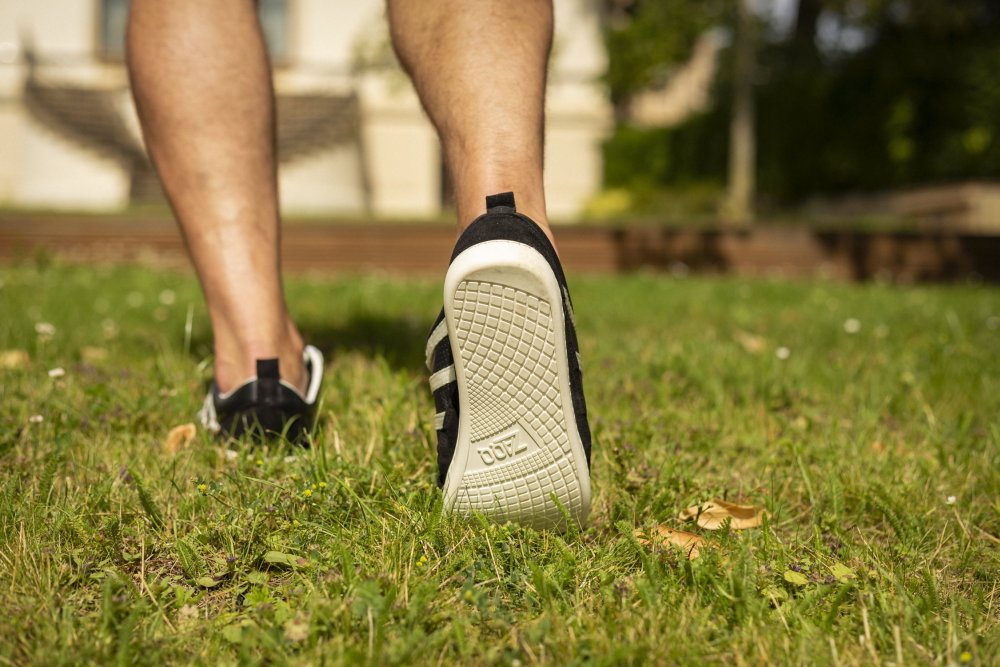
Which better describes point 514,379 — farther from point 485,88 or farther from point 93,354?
point 93,354

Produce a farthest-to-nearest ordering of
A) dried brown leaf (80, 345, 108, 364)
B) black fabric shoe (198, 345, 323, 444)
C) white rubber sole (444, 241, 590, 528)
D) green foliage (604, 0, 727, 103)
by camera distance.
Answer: green foliage (604, 0, 727, 103) → dried brown leaf (80, 345, 108, 364) → black fabric shoe (198, 345, 323, 444) → white rubber sole (444, 241, 590, 528)

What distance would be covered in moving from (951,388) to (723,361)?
586 millimetres

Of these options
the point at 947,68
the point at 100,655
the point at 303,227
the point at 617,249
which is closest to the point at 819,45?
the point at 947,68

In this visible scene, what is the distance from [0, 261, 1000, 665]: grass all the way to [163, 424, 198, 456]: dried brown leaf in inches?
0.7

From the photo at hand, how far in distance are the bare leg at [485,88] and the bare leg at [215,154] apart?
424 mm

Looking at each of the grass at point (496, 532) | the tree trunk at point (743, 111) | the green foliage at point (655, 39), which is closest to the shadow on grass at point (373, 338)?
the grass at point (496, 532)

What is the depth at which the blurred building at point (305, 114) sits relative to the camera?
45.2 feet

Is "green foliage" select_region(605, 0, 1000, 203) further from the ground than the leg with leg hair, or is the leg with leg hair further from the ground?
"green foliage" select_region(605, 0, 1000, 203)

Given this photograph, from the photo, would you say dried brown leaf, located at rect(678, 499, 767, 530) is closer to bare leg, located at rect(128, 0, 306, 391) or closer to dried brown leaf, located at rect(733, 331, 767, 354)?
bare leg, located at rect(128, 0, 306, 391)

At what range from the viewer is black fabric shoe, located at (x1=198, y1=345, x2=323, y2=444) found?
1.44 meters

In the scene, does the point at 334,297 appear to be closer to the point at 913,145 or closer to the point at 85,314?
the point at 85,314

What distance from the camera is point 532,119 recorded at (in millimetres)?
1303

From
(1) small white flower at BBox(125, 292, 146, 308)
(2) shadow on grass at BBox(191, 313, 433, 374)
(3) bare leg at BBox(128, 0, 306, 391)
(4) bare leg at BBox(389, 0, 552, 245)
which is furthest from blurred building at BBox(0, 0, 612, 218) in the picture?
(4) bare leg at BBox(389, 0, 552, 245)

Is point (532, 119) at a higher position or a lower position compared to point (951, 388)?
higher
